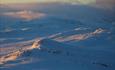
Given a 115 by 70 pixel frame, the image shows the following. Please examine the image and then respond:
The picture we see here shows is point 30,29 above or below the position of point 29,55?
below

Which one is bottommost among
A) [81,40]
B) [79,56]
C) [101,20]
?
[101,20]

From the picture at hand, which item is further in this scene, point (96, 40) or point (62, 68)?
point (96, 40)

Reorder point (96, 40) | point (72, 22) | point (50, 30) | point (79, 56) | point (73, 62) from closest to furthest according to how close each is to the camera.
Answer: point (73, 62) → point (79, 56) → point (96, 40) → point (50, 30) → point (72, 22)

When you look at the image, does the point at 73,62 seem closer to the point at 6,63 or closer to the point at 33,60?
the point at 33,60

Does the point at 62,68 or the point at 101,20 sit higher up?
the point at 62,68

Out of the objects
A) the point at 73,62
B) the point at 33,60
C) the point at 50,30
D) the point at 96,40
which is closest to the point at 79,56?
the point at 73,62

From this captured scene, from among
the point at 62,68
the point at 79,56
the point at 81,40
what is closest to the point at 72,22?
the point at 81,40

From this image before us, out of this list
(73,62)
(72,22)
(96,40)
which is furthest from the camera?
(72,22)

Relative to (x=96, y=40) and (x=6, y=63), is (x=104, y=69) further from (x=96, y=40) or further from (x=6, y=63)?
(x=96, y=40)

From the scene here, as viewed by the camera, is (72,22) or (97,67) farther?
(72,22)
